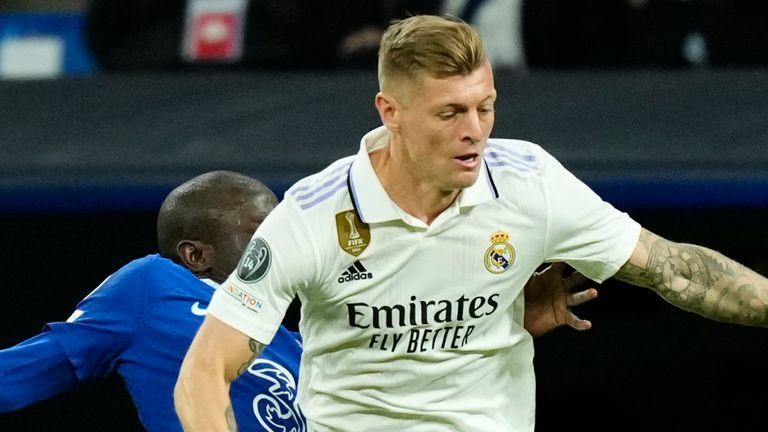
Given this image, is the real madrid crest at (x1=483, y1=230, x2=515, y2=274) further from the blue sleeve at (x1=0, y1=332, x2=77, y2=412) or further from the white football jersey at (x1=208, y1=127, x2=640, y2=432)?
the blue sleeve at (x1=0, y1=332, x2=77, y2=412)

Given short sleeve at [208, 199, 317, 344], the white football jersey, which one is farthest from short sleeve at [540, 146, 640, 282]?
short sleeve at [208, 199, 317, 344]

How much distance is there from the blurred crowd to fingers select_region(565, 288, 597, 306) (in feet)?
4.66

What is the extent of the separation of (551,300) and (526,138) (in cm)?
87

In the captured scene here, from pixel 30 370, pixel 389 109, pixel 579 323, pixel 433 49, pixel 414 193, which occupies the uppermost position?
pixel 433 49

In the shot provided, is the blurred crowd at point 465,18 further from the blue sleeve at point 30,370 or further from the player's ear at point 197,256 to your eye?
the blue sleeve at point 30,370

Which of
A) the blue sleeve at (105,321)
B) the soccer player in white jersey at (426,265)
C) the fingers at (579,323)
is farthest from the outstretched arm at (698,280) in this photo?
the blue sleeve at (105,321)

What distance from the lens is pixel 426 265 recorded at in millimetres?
2340

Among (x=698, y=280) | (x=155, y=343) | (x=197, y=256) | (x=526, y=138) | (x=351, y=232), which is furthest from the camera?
(x=526, y=138)

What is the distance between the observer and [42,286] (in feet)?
12.2

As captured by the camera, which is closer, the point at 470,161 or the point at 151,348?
the point at 470,161

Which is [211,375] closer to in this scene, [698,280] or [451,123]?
[451,123]

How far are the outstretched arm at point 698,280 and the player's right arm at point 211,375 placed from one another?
66 cm

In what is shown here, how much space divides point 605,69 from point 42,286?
159 cm

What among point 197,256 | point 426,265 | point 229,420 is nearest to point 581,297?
point 426,265
